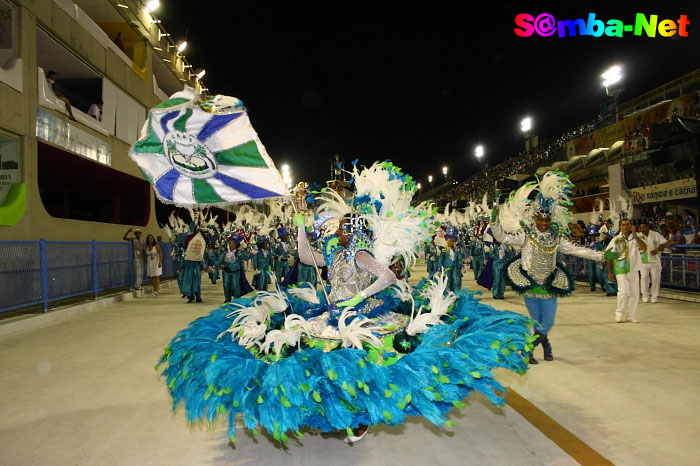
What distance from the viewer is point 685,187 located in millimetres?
17703

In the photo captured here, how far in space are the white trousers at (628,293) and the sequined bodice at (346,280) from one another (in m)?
6.70

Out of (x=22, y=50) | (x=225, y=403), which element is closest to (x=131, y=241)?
(x=22, y=50)

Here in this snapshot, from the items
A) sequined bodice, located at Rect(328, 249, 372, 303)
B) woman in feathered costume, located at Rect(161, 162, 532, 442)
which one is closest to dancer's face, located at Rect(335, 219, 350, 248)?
woman in feathered costume, located at Rect(161, 162, 532, 442)

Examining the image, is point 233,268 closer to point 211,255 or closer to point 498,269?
point 211,255

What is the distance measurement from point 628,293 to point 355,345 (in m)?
7.40

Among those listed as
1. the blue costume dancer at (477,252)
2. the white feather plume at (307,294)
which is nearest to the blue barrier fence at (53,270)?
the white feather plume at (307,294)

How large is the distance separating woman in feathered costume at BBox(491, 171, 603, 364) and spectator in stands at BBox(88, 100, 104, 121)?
16085mm

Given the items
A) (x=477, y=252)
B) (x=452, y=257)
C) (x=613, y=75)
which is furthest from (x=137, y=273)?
(x=613, y=75)

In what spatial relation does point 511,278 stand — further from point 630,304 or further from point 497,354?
point 630,304

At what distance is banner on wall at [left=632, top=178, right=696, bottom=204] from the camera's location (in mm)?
17531

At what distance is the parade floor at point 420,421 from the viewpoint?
3.41m

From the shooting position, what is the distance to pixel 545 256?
235 inches

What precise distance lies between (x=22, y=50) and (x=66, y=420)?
1187 cm

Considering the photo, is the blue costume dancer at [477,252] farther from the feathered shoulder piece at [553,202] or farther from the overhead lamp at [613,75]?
the overhead lamp at [613,75]
